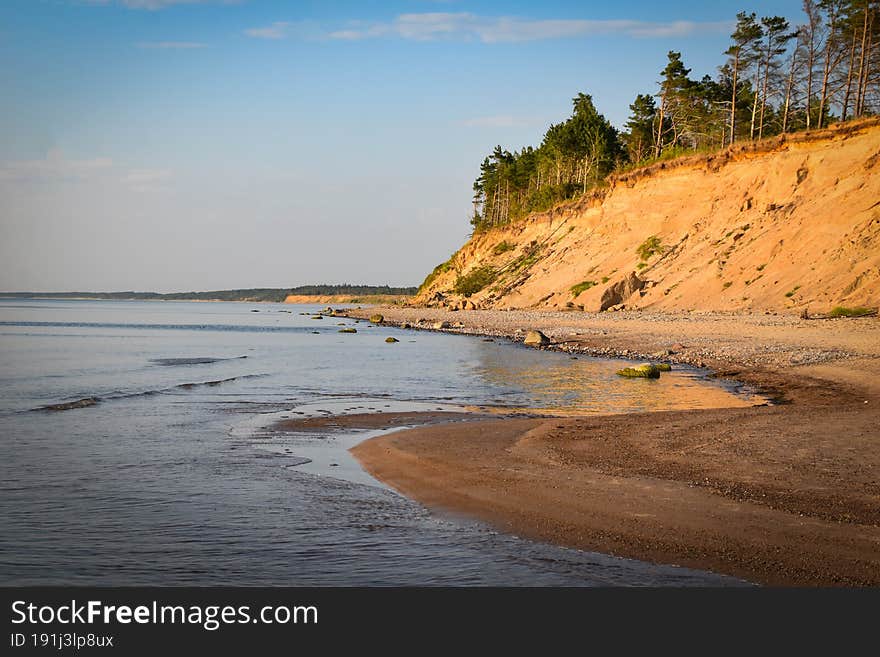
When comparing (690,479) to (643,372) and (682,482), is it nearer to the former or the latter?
(682,482)

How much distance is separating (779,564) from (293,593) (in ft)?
15.0

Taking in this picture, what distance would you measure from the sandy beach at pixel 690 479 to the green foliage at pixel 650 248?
40216mm

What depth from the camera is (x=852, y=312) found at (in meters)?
33.5

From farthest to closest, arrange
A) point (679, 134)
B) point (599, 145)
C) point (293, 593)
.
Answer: point (599, 145)
point (679, 134)
point (293, 593)

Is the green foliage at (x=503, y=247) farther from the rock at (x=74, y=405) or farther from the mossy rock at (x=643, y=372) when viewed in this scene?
the rock at (x=74, y=405)

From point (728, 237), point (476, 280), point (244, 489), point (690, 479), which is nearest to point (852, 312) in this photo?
point (728, 237)

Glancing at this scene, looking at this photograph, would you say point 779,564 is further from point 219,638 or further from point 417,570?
point 219,638

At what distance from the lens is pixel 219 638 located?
573 cm

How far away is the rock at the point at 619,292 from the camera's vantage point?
5541 cm

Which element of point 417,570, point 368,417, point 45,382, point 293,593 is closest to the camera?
point 293,593

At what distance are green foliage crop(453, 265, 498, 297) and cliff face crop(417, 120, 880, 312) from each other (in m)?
4.24

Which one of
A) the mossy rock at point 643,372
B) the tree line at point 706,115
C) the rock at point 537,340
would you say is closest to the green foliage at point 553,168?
the tree line at point 706,115

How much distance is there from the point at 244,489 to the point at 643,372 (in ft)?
54.2

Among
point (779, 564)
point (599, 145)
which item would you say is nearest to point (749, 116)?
point (599, 145)
